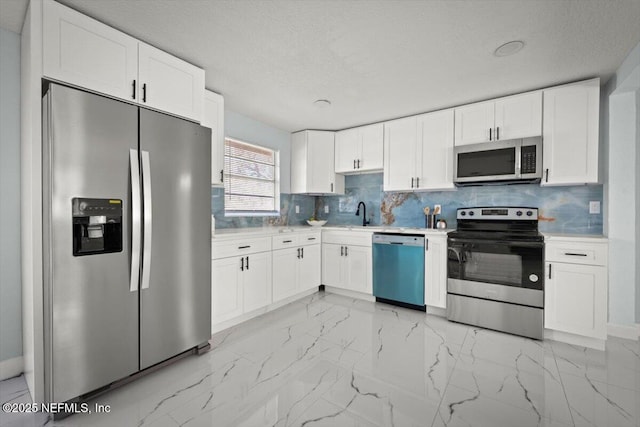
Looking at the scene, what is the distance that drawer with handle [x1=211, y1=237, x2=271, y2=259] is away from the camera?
2627 millimetres

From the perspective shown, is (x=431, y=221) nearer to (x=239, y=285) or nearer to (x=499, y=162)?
(x=499, y=162)

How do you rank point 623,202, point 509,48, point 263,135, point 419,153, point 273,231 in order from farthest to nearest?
point 263,135
point 419,153
point 273,231
point 623,202
point 509,48

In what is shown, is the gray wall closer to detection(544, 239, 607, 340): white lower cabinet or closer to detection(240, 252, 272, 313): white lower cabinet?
detection(240, 252, 272, 313): white lower cabinet

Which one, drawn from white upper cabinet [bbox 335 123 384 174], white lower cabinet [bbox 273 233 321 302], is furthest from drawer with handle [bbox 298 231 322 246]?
white upper cabinet [bbox 335 123 384 174]

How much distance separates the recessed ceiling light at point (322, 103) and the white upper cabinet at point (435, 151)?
1.18 meters

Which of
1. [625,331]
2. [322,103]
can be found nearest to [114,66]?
[322,103]

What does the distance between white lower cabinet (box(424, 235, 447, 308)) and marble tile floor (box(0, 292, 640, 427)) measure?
0.45m

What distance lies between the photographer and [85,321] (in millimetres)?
1631

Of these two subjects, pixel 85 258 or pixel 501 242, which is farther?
pixel 501 242

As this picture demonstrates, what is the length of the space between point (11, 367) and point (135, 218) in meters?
1.44

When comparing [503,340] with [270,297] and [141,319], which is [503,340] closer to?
[270,297]

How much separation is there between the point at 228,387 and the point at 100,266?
1104mm

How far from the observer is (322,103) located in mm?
3207

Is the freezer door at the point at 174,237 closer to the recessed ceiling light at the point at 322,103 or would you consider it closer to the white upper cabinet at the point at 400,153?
the recessed ceiling light at the point at 322,103
